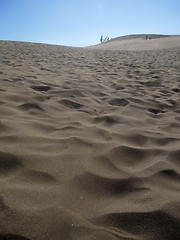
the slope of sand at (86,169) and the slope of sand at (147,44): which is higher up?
the slope of sand at (147,44)

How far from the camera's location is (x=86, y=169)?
1369 millimetres

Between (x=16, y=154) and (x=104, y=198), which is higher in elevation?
(x=16, y=154)

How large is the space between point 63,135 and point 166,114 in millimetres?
1533

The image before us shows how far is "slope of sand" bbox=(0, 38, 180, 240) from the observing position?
97 centimetres

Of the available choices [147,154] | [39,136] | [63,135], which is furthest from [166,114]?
[39,136]

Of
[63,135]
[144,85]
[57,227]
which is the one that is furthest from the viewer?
[144,85]

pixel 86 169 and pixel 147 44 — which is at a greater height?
pixel 147 44

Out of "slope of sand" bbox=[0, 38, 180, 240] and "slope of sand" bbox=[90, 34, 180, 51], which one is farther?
"slope of sand" bbox=[90, 34, 180, 51]

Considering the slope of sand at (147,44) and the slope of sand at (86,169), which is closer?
the slope of sand at (86,169)

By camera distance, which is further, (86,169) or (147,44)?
(147,44)

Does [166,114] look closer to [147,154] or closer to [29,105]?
[147,154]

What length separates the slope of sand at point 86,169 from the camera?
0.97 metres

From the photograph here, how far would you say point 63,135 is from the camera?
5.83ft

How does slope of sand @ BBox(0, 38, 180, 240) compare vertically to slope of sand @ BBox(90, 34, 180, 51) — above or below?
below
